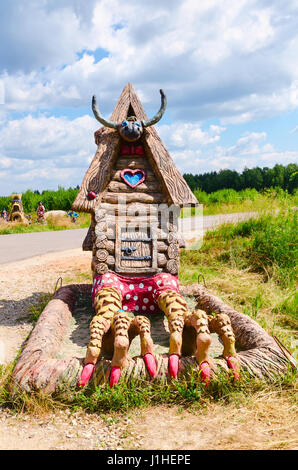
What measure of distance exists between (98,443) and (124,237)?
2.17 meters

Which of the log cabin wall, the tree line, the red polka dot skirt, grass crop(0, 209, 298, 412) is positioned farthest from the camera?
the tree line

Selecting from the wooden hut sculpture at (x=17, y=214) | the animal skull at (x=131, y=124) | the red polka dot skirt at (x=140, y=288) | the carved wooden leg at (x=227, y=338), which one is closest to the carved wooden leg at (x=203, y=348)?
the carved wooden leg at (x=227, y=338)

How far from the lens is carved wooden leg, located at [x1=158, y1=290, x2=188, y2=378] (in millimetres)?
2633

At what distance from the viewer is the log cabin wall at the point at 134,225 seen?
12.7 ft

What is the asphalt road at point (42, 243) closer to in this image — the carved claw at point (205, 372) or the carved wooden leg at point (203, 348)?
the carved wooden leg at point (203, 348)

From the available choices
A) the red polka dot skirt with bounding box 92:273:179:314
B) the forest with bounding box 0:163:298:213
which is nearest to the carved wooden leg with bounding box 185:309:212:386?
the red polka dot skirt with bounding box 92:273:179:314

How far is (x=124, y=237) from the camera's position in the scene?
13.0ft

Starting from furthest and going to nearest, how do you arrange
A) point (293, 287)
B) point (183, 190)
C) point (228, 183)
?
1. point (228, 183)
2. point (293, 287)
3. point (183, 190)

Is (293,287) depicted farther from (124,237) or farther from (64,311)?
(64,311)

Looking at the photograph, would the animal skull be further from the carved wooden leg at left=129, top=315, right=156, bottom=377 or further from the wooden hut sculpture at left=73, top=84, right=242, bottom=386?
the carved wooden leg at left=129, top=315, right=156, bottom=377

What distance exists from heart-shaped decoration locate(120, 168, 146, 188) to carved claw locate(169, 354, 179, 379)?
2003 millimetres

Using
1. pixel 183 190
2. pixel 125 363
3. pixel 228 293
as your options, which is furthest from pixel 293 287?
pixel 125 363

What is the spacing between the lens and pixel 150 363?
2607 mm

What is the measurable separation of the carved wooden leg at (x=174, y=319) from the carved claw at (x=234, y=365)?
0.36 meters
